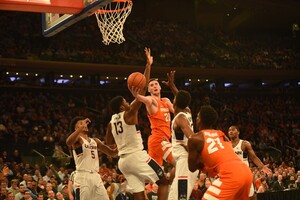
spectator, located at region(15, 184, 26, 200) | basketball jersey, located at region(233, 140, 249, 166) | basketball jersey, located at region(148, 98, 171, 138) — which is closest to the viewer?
basketball jersey, located at region(148, 98, 171, 138)

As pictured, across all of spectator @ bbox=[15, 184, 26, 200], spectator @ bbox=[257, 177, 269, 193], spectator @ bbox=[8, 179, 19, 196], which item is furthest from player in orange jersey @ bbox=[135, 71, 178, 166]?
spectator @ bbox=[257, 177, 269, 193]

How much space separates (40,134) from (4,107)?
3262 mm

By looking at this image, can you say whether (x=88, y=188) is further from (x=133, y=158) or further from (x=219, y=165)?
(x=219, y=165)

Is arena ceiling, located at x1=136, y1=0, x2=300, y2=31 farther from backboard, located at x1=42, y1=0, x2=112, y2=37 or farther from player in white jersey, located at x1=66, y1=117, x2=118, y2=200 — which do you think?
player in white jersey, located at x1=66, y1=117, x2=118, y2=200

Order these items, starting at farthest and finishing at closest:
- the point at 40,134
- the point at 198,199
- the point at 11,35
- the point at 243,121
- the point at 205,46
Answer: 1. the point at 205,46
2. the point at 243,121
3. the point at 11,35
4. the point at 40,134
5. the point at 198,199

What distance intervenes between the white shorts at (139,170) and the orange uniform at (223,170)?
70.5 inches

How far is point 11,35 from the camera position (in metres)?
23.7

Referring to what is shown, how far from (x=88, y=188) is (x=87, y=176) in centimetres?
20

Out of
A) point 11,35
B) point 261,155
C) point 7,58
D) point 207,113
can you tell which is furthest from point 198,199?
point 11,35

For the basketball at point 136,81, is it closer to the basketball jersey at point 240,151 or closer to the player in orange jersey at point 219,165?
the player in orange jersey at point 219,165

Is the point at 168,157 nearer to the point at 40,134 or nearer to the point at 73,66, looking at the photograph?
the point at 40,134

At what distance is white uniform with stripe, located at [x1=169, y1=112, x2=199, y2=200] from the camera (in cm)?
771

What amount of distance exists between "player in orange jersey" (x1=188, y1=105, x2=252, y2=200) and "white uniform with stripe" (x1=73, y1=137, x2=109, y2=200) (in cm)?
264

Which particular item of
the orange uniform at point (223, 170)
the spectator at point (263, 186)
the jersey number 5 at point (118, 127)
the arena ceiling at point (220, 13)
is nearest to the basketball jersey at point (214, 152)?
the orange uniform at point (223, 170)
